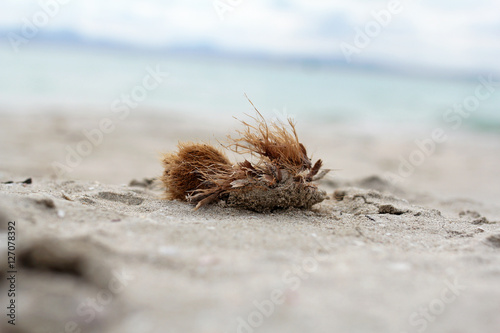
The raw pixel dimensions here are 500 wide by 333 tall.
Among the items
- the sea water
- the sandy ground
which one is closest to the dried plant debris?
the sandy ground

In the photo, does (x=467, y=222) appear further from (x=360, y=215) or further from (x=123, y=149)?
(x=123, y=149)

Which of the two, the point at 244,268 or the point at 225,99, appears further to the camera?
the point at 225,99

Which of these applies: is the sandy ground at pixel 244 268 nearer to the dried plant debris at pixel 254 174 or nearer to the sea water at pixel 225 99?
the dried plant debris at pixel 254 174

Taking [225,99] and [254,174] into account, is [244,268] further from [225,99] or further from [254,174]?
[225,99]

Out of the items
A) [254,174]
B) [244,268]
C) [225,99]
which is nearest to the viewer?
[244,268]

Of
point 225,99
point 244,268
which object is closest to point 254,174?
point 244,268

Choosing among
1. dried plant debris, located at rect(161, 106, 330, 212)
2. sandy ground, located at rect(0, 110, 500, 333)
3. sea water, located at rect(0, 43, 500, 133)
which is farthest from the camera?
sea water, located at rect(0, 43, 500, 133)

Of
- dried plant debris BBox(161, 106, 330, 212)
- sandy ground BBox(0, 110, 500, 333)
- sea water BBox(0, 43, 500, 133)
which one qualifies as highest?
sea water BBox(0, 43, 500, 133)

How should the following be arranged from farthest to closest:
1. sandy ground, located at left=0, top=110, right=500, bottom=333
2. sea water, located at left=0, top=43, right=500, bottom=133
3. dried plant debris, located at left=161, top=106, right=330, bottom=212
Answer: sea water, located at left=0, top=43, right=500, bottom=133 → dried plant debris, located at left=161, top=106, right=330, bottom=212 → sandy ground, located at left=0, top=110, right=500, bottom=333

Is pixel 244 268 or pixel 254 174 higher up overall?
pixel 254 174

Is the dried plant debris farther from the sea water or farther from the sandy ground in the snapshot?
the sea water
